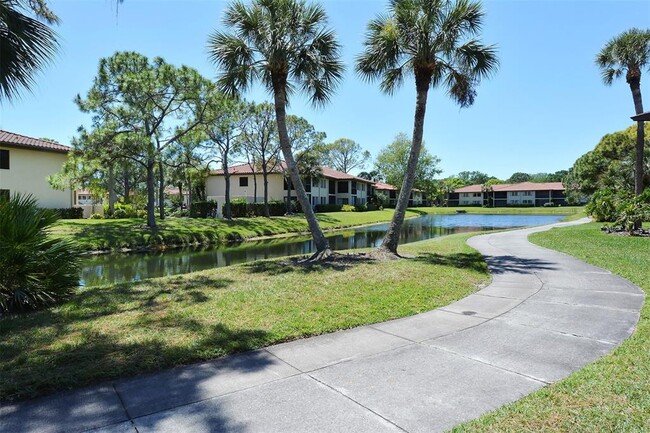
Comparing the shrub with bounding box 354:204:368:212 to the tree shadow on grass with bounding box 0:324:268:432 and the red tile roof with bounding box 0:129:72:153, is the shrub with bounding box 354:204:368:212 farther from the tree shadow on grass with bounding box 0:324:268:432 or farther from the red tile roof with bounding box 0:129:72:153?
the tree shadow on grass with bounding box 0:324:268:432

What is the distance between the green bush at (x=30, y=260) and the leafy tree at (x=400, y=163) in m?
Answer: 65.9

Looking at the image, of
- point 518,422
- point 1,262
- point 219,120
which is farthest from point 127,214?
point 518,422

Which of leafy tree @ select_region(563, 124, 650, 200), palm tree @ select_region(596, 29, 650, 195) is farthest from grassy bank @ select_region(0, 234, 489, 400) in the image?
leafy tree @ select_region(563, 124, 650, 200)

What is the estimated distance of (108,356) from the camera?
14.9ft

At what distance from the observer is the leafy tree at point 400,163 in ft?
237

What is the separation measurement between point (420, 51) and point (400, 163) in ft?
202

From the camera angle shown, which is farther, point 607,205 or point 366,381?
point 607,205

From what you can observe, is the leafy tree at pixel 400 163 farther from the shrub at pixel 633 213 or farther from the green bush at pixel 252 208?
the shrub at pixel 633 213

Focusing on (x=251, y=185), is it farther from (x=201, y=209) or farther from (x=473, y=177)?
(x=473, y=177)

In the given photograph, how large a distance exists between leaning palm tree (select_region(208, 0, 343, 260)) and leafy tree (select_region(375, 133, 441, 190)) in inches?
2351

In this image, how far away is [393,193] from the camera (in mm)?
88188

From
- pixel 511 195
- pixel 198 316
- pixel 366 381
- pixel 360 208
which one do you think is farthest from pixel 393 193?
pixel 366 381

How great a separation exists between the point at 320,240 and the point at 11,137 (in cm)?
2785

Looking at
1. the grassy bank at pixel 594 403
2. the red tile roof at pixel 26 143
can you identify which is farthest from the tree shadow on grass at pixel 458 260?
the red tile roof at pixel 26 143
